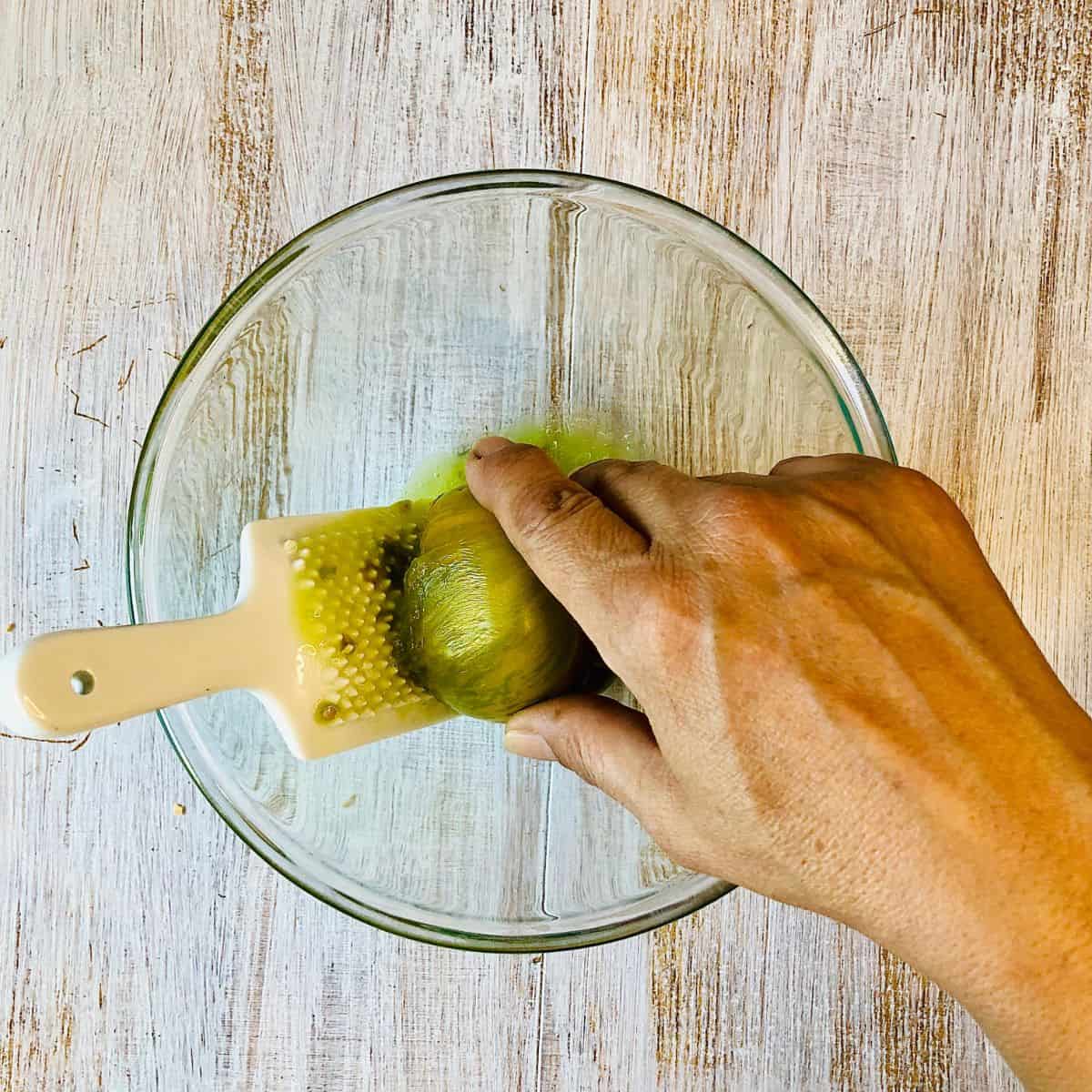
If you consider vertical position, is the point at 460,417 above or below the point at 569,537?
above

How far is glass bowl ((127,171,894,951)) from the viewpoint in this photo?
26.8 inches

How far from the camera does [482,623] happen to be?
1.91 feet

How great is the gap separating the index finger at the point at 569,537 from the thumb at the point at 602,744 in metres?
0.08

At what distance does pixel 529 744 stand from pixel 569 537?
0.16 meters

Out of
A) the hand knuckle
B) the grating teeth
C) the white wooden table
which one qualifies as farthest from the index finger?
the white wooden table

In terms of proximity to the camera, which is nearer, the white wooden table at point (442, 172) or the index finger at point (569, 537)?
the index finger at point (569, 537)

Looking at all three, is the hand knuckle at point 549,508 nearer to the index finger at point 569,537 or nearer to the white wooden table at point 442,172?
the index finger at point 569,537

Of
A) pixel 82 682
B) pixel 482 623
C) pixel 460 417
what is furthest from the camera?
pixel 460 417

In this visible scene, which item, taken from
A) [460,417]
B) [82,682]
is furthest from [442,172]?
[82,682]

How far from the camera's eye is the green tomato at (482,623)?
0.58 m

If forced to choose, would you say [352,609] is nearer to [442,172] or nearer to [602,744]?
[602,744]

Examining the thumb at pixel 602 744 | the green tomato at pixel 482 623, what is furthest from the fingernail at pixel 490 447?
the thumb at pixel 602 744

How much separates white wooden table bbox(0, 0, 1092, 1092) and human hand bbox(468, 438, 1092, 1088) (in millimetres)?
326

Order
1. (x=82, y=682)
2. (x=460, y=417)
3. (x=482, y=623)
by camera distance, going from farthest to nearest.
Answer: (x=460, y=417) → (x=482, y=623) → (x=82, y=682)
